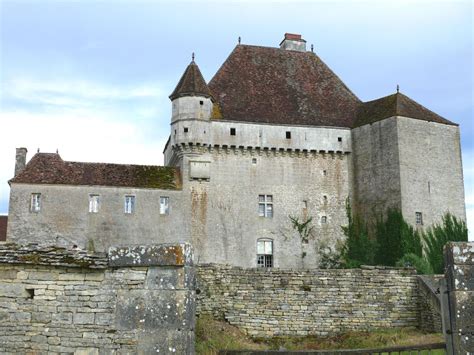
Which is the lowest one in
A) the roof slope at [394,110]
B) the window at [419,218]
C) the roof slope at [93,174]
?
the window at [419,218]

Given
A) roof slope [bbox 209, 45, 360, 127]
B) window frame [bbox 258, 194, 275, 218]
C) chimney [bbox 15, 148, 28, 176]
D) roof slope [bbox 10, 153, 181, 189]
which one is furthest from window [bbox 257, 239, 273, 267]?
chimney [bbox 15, 148, 28, 176]

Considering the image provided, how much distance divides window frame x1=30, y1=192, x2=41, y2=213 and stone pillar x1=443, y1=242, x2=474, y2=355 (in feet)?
84.2

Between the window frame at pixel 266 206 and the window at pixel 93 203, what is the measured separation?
347 inches

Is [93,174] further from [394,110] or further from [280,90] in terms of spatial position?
[394,110]

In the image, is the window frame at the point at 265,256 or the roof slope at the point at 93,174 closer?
the roof slope at the point at 93,174

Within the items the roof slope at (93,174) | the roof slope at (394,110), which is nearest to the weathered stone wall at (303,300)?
the roof slope at (93,174)

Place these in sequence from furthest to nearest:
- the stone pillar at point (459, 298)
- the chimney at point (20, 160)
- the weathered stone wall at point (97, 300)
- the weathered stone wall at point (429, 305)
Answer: the chimney at point (20, 160) → the weathered stone wall at point (429, 305) → the stone pillar at point (459, 298) → the weathered stone wall at point (97, 300)

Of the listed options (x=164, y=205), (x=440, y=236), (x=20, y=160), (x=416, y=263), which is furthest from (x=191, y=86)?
(x=440, y=236)

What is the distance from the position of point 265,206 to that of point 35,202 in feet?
40.2

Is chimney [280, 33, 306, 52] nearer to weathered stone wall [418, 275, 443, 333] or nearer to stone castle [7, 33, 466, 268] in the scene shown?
stone castle [7, 33, 466, 268]

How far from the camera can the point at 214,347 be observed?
650 inches

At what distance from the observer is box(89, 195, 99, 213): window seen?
105ft

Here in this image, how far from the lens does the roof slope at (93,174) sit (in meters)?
32.2

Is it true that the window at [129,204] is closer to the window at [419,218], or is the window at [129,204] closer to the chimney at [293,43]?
the window at [419,218]
